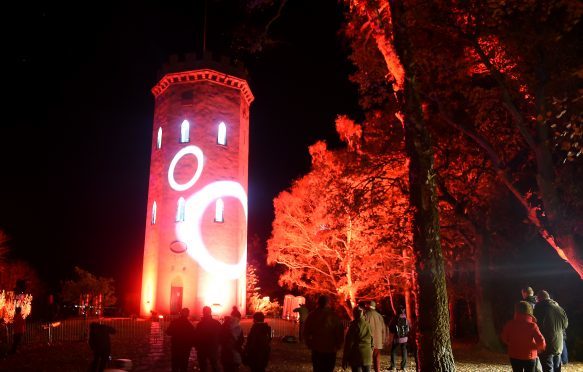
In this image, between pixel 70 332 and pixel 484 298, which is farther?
pixel 70 332

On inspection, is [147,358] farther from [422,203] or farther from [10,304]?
[10,304]

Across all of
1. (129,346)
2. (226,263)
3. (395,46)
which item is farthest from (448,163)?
(226,263)

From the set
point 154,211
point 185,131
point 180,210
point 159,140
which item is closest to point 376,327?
point 180,210

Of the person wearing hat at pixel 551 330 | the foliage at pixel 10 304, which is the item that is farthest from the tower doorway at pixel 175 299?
the person wearing hat at pixel 551 330

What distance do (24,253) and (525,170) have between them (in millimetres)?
49939

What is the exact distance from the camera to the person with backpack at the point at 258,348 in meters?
8.09

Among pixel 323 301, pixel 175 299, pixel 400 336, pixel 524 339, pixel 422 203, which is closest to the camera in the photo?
pixel 524 339

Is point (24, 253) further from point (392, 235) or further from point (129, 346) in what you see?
point (392, 235)

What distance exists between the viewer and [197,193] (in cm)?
3041

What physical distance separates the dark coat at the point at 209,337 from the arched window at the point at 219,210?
836 inches

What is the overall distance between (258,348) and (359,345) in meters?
1.66

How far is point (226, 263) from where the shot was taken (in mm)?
30562

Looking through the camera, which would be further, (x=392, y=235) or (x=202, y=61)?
(x=202, y=61)

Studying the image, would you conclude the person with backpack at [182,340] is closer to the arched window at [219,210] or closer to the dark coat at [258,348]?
the dark coat at [258,348]
